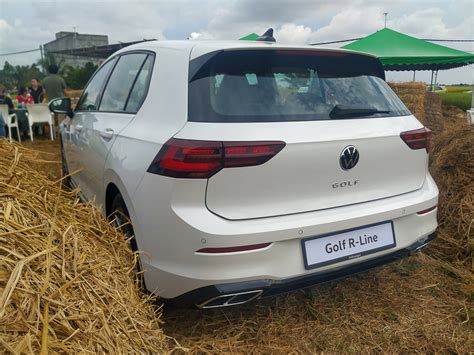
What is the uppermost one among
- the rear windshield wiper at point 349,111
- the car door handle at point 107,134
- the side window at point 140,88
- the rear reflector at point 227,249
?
the side window at point 140,88

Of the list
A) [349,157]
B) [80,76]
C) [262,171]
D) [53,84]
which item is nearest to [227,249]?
[262,171]

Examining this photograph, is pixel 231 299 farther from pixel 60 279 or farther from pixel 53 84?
pixel 53 84

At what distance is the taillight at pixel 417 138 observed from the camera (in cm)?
254

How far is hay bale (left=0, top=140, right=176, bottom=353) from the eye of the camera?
1.35 m

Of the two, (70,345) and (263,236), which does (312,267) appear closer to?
(263,236)

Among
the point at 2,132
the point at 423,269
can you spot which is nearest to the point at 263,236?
the point at 423,269

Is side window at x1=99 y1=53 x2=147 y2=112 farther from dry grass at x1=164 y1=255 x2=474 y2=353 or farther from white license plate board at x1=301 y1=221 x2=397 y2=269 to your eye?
white license plate board at x1=301 y1=221 x2=397 y2=269

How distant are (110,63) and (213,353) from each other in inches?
96.0

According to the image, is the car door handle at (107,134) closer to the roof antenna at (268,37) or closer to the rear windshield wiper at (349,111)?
the roof antenna at (268,37)

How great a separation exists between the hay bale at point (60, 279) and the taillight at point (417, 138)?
168 cm

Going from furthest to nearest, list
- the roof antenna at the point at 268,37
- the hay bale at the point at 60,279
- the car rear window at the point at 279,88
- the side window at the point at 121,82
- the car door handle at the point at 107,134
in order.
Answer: the roof antenna at the point at 268,37 < the side window at the point at 121,82 < the car door handle at the point at 107,134 < the car rear window at the point at 279,88 < the hay bale at the point at 60,279

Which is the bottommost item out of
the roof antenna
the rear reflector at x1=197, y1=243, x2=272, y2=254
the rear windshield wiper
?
the rear reflector at x1=197, y1=243, x2=272, y2=254

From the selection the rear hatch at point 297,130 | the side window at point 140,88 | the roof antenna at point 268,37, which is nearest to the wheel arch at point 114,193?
the side window at point 140,88

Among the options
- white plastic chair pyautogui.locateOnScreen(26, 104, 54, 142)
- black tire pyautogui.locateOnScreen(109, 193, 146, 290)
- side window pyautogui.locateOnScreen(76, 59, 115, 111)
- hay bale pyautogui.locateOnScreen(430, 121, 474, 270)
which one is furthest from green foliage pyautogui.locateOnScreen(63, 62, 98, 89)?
black tire pyautogui.locateOnScreen(109, 193, 146, 290)
